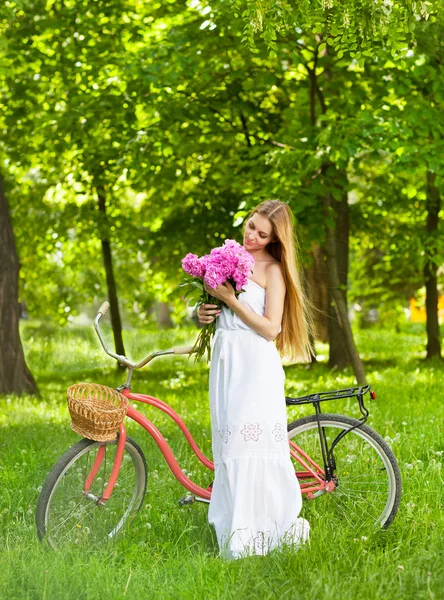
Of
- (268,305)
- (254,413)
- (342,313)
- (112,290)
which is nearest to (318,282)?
(112,290)

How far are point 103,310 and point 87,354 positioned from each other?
496 inches

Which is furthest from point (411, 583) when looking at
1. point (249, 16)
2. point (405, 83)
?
point (405, 83)

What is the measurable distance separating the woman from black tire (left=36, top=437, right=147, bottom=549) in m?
0.50

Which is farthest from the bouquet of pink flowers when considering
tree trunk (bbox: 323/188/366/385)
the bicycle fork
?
tree trunk (bbox: 323/188/366/385)

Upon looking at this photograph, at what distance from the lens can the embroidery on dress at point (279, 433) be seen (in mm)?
4328

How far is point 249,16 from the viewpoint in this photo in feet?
17.0

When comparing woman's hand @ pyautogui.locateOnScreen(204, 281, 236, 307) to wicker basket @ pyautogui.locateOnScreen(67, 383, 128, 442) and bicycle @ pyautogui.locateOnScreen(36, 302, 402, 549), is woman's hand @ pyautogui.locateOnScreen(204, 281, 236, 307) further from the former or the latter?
wicker basket @ pyautogui.locateOnScreen(67, 383, 128, 442)

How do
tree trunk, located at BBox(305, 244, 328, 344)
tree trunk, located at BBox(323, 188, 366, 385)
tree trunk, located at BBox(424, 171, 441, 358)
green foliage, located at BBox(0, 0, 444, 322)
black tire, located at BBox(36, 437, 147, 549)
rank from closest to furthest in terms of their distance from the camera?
black tire, located at BBox(36, 437, 147, 549) → green foliage, located at BBox(0, 0, 444, 322) → tree trunk, located at BBox(323, 188, 366, 385) → tree trunk, located at BBox(424, 171, 441, 358) → tree trunk, located at BBox(305, 244, 328, 344)

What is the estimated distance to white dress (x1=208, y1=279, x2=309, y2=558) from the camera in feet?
14.0

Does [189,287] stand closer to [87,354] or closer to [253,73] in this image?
[253,73]

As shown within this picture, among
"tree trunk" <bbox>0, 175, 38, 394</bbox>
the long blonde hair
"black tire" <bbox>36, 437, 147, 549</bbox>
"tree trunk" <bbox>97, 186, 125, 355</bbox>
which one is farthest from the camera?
"tree trunk" <bbox>97, 186, 125, 355</bbox>

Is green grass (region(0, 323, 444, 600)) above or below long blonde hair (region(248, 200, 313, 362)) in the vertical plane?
below

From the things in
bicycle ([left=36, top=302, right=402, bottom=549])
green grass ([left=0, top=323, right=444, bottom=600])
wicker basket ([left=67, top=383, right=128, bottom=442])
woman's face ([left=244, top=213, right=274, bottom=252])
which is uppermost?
woman's face ([left=244, top=213, right=274, bottom=252])

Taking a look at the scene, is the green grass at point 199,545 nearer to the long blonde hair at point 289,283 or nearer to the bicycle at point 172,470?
the bicycle at point 172,470
